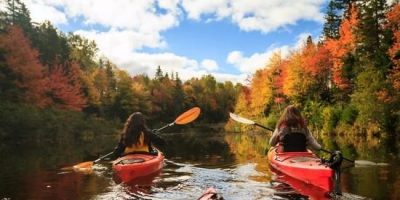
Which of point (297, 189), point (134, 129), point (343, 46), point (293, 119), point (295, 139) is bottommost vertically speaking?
point (297, 189)

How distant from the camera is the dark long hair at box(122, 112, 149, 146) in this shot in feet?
35.0

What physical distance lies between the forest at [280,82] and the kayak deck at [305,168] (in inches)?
712

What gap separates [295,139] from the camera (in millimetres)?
10164

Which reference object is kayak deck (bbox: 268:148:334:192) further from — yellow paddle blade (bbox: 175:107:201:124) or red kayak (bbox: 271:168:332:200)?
yellow paddle blade (bbox: 175:107:201:124)

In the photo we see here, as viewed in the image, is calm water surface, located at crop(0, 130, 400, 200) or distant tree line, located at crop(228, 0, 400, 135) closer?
calm water surface, located at crop(0, 130, 400, 200)

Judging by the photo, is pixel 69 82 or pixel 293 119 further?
pixel 69 82

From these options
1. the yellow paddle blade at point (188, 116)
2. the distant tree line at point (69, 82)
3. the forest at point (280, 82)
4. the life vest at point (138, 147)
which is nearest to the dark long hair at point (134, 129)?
the life vest at point (138, 147)

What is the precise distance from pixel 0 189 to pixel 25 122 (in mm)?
24594

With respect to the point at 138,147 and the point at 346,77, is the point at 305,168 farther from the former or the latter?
the point at 346,77

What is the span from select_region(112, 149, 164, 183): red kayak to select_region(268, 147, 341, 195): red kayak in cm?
327

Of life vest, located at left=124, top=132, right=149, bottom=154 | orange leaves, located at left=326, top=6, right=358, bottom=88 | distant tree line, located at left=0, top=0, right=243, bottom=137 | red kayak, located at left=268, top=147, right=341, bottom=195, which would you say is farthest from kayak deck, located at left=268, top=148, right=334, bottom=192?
distant tree line, located at left=0, top=0, right=243, bottom=137

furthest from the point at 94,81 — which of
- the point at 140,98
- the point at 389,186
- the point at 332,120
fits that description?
the point at 389,186

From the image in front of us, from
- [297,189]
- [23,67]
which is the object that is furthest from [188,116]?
[23,67]

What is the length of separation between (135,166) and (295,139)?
4.00 meters
